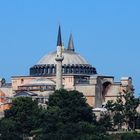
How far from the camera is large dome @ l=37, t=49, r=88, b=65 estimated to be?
10688 cm

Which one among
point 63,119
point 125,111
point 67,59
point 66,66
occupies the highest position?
point 67,59

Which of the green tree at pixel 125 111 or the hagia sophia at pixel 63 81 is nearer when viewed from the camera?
the green tree at pixel 125 111

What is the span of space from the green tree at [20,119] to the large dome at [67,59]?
1775cm

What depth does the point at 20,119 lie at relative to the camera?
279 feet

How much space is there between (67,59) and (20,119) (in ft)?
74.9

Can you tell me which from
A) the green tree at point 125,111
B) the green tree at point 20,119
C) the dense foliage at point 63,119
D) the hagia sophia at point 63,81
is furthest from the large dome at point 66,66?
the green tree at point 20,119

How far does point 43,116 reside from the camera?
8312cm

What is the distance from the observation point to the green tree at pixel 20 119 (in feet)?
265

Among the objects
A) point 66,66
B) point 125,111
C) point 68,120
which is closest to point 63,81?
point 66,66

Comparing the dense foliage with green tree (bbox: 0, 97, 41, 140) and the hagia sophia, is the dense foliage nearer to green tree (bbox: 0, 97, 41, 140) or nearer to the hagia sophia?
green tree (bbox: 0, 97, 41, 140)

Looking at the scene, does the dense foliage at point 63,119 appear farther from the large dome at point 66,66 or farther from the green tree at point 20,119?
the large dome at point 66,66

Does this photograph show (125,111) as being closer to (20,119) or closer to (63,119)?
(63,119)

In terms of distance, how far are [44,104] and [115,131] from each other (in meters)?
11.0

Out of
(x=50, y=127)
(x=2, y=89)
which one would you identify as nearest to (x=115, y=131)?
(x=50, y=127)
